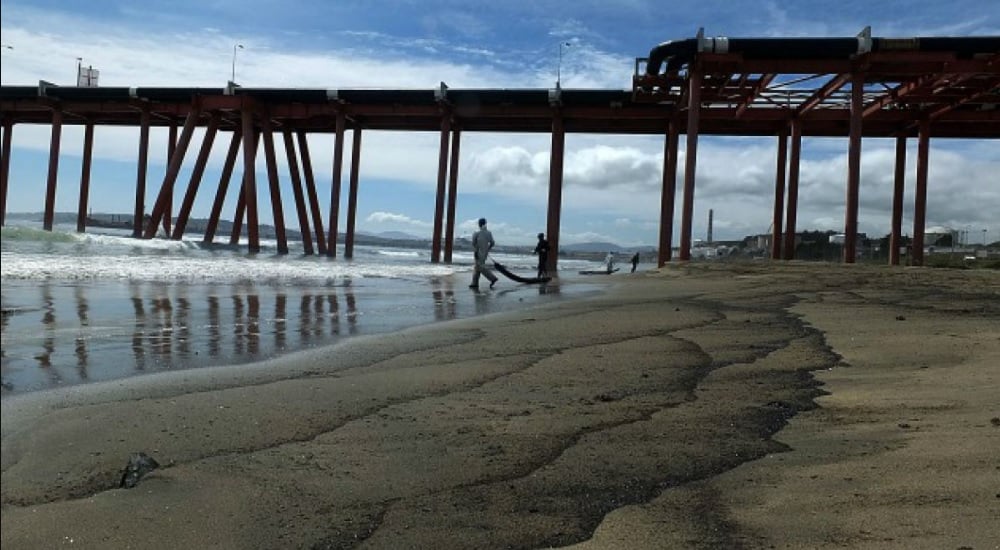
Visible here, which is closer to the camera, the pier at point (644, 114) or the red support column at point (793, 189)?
the pier at point (644, 114)

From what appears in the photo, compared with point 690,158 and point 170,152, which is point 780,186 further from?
point 170,152

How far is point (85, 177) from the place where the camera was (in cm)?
3931

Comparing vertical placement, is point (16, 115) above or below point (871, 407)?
above

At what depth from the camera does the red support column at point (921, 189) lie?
29109 millimetres

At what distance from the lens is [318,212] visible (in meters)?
38.8

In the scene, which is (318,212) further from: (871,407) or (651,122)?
(871,407)

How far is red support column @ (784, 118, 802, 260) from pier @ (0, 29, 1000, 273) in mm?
56

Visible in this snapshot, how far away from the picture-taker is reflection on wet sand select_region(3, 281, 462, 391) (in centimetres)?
620

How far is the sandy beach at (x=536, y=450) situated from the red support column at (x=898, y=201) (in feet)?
85.0

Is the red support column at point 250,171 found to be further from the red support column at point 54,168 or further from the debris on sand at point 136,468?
the debris on sand at point 136,468

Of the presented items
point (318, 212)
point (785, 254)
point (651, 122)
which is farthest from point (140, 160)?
point (785, 254)

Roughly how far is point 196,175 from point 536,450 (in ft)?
122

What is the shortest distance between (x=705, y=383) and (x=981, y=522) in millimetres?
2571

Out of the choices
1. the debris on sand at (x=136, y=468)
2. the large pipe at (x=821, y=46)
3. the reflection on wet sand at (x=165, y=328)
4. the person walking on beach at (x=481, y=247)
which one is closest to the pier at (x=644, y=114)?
the large pipe at (x=821, y=46)
